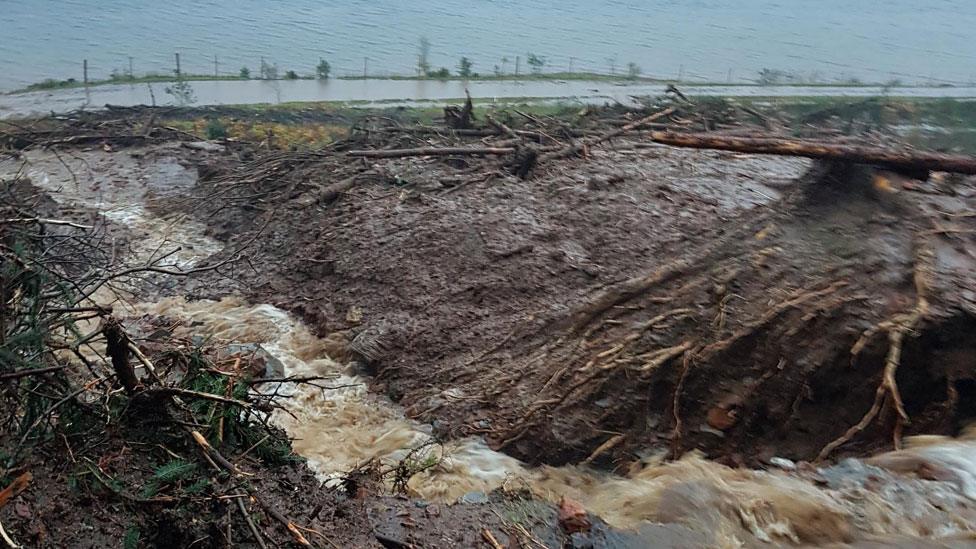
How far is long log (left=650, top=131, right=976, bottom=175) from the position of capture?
241 inches

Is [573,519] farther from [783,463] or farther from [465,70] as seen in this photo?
[465,70]

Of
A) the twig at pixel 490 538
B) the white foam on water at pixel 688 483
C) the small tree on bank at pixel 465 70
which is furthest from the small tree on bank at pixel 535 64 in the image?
the twig at pixel 490 538

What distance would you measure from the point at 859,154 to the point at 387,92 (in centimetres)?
1704

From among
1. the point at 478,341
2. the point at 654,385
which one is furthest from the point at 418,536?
the point at 478,341

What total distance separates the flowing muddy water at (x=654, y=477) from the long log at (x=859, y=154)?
2.59 metres

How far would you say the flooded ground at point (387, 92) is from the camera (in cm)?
1873

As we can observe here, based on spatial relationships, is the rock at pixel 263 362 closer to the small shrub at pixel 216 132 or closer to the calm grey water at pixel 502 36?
the small shrub at pixel 216 132

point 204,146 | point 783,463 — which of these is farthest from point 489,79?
point 783,463

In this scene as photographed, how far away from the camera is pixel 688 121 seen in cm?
1209

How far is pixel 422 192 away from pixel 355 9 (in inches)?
1260

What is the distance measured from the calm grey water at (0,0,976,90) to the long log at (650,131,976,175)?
65.4 feet

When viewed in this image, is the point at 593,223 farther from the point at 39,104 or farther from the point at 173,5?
the point at 173,5

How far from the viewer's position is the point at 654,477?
16.7ft

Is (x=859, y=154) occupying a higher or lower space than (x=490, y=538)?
higher
